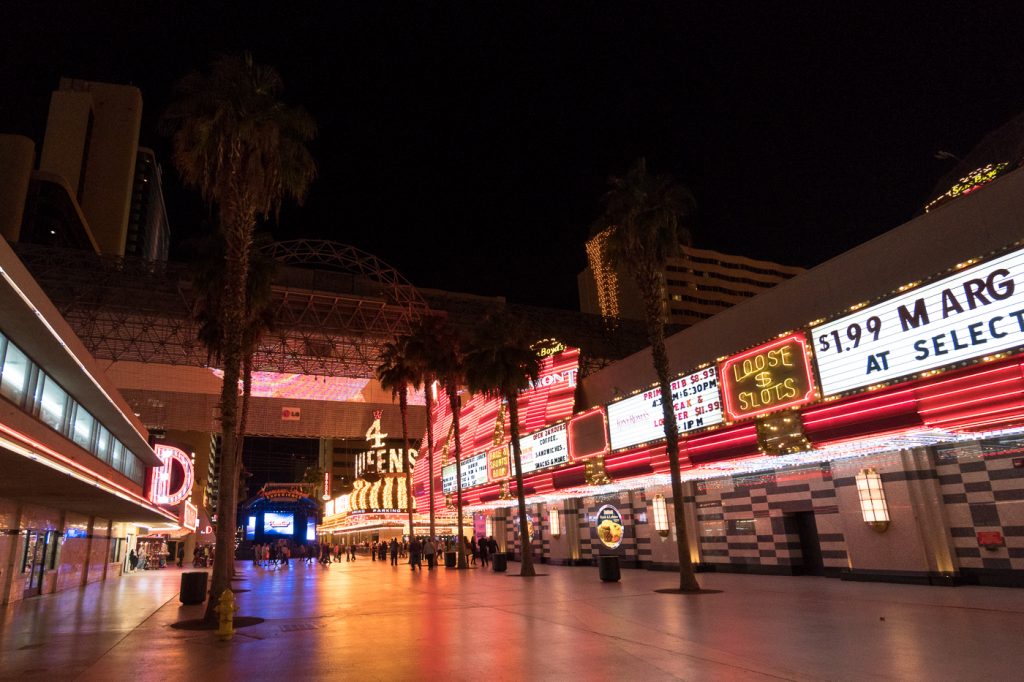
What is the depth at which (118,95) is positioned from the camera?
136m

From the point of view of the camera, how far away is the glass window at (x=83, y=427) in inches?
760

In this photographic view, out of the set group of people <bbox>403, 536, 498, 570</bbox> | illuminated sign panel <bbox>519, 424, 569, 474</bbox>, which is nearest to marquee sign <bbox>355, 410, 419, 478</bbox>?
group of people <bbox>403, 536, 498, 570</bbox>

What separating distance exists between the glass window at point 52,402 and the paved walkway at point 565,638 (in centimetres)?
477

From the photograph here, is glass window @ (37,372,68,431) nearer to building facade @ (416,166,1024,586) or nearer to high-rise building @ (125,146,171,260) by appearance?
building facade @ (416,166,1024,586)

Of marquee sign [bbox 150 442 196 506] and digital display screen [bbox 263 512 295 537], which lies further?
digital display screen [bbox 263 512 295 537]

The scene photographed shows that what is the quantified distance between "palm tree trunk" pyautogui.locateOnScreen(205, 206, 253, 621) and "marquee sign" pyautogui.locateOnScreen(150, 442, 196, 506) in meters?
20.4

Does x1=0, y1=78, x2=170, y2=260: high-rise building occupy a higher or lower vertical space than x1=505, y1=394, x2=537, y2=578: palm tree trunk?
higher

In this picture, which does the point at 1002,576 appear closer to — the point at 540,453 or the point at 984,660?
the point at 984,660

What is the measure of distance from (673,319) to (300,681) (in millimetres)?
143739

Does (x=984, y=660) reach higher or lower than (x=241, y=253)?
lower

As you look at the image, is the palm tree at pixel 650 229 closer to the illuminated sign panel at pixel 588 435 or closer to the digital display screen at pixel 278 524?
the illuminated sign panel at pixel 588 435

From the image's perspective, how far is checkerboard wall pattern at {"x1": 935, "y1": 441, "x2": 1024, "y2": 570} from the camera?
15.7 meters

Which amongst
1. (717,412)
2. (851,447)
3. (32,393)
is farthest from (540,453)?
(32,393)

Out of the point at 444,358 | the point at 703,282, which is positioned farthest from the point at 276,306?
the point at 703,282
